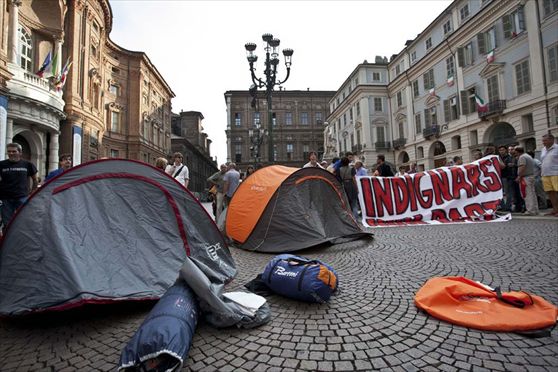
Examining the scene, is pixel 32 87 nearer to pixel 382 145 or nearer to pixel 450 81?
pixel 450 81

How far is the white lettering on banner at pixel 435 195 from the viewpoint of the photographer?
799cm

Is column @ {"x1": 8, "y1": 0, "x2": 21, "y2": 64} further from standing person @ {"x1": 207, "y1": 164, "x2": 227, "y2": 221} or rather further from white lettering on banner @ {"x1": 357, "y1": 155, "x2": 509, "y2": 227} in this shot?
white lettering on banner @ {"x1": 357, "y1": 155, "x2": 509, "y2": 227}

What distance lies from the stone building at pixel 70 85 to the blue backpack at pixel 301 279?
17276mm

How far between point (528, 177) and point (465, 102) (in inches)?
766

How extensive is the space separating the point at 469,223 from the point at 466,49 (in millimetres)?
23084

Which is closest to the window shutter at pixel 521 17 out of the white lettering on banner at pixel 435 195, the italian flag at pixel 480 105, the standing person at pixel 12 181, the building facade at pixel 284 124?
the italian flag at pixel 480 105

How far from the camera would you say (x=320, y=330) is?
7.23ft

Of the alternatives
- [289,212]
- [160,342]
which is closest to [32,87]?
[289,212]

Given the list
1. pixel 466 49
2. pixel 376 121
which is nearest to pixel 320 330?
pixel 466 49

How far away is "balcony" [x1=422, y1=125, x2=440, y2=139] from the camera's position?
27.1 meters

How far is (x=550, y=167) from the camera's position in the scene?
743 centimetres

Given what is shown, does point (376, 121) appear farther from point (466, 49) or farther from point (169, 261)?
point (169, 261)

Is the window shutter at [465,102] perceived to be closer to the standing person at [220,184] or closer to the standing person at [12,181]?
the standing person at [220,184]

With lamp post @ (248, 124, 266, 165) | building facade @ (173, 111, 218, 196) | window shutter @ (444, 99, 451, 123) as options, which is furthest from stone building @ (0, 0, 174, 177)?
window shutter @ (444, 99, 451, 123)
